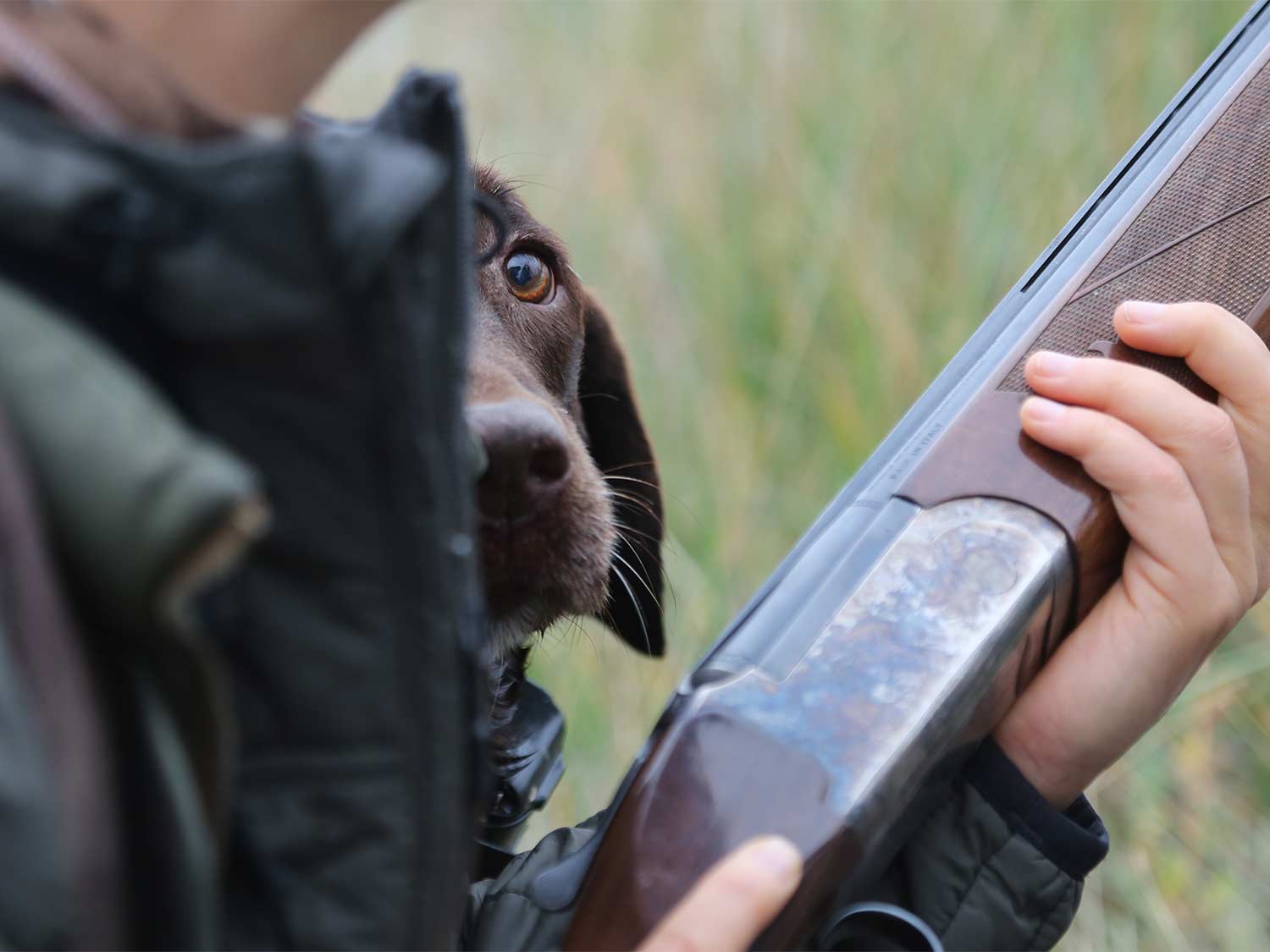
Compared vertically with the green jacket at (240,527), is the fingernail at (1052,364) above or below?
above

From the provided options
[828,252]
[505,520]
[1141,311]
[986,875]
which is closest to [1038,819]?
[986,875]

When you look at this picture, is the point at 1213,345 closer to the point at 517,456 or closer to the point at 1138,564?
the point at 1138,564

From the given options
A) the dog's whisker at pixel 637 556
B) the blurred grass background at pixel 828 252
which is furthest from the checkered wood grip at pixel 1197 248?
the blurred grass background at pixel 828 252

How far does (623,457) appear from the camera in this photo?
2.51 meters

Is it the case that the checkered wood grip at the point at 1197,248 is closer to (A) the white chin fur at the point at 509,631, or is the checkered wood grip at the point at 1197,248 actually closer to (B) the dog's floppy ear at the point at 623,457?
(A) the white chin fur at the point at 509,631

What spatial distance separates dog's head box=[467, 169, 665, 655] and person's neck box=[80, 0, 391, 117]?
0.24 metres

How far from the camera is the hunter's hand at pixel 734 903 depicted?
1029 millimetres

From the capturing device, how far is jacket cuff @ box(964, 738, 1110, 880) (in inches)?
50.9

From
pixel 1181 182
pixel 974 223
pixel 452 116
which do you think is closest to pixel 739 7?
pixel 974 223

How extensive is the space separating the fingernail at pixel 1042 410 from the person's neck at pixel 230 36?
90cm

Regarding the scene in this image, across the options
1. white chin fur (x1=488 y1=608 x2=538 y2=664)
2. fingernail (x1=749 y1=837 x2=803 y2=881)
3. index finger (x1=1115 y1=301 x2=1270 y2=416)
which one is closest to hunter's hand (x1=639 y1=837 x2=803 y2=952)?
fingernail (x1=749 y1=837 x2=803 y2=881)

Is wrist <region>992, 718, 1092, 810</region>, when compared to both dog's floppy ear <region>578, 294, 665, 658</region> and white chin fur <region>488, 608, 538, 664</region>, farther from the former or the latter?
dog's floppy ear <region>578, 294, 665, 658</region>

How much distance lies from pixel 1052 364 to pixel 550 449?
25.2 inches

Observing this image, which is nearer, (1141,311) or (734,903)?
(734,903)
